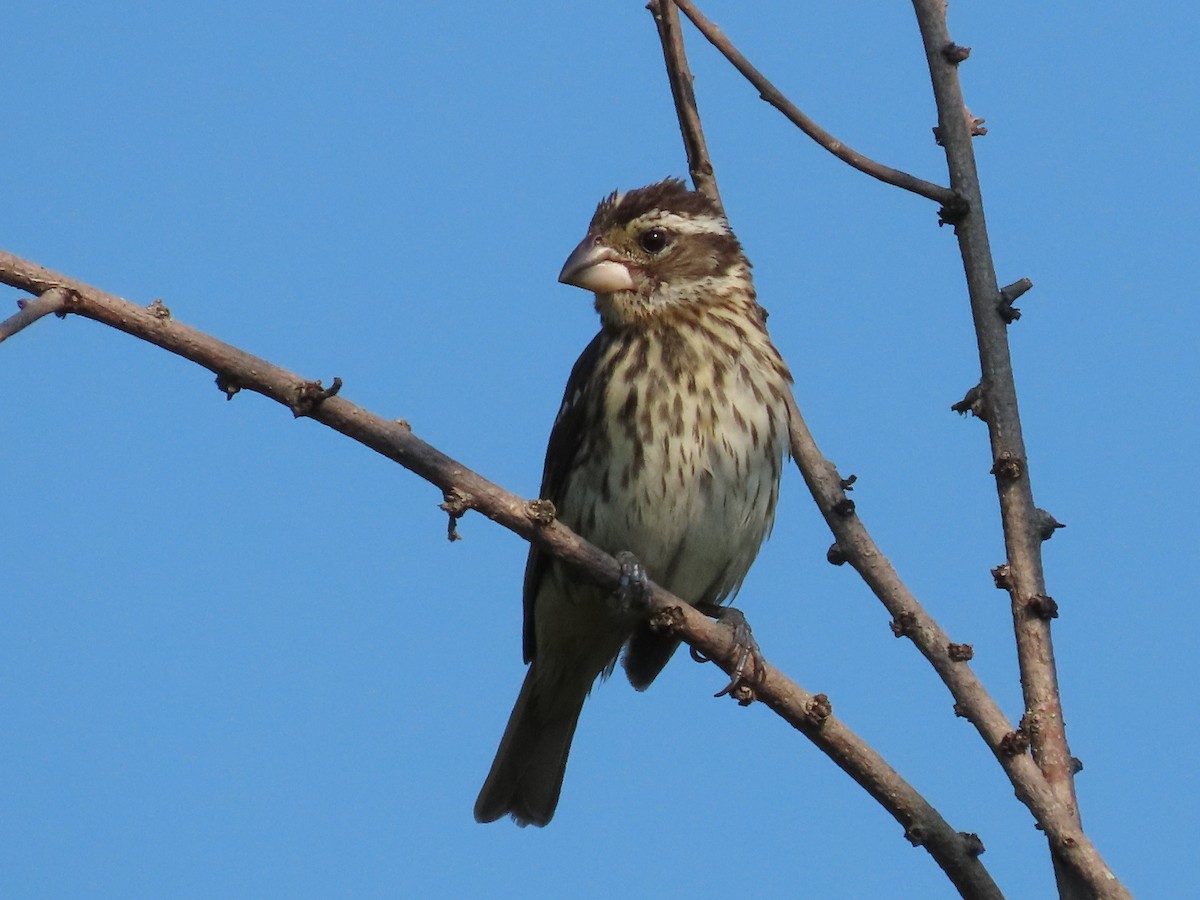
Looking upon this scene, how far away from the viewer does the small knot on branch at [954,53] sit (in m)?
4.80

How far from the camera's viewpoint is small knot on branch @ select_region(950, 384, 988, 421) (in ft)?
14.9

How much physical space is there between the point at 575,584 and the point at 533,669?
28.1 inches

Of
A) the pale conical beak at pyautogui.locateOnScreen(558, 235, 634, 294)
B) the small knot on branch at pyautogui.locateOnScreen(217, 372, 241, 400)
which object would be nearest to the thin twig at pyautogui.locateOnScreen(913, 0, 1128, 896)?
the pale conical beak at pyautogui.locateOnScreen(558, 235, 634, 294)

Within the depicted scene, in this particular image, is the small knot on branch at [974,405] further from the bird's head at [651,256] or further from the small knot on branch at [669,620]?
the bird's head at [651,256]

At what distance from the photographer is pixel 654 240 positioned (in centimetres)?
623

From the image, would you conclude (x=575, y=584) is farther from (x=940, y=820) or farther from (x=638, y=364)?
(x=940, y=820)

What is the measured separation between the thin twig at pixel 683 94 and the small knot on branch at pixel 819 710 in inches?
81.9

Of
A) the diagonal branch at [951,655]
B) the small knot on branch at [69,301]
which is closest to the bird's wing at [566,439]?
the diagonal branch at [951,655]

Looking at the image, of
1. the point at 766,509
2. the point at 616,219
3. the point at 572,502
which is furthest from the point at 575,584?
the point at 616,219

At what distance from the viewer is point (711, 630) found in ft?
15.8

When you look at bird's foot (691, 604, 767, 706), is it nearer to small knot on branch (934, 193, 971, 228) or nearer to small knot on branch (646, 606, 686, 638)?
small knot on branch (646, 606, 686, 638)

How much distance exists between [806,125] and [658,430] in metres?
1.30

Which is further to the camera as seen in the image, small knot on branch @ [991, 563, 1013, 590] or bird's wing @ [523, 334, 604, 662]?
bird's wing @ [523, 334, 604, 662]

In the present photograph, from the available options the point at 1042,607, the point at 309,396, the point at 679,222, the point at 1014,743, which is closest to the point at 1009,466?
the point at 1042,607
